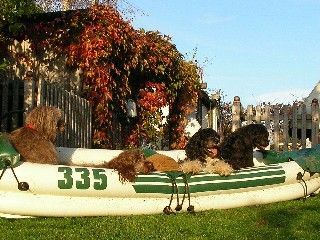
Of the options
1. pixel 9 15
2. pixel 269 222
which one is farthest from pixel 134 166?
pixel 9 15

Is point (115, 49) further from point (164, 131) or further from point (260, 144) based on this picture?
point (260, 144)

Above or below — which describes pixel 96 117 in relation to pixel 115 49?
below

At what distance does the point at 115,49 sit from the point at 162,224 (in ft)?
23.1

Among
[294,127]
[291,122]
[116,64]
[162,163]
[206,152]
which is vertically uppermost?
[116,64]

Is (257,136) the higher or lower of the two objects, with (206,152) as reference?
higher

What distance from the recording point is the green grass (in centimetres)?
575

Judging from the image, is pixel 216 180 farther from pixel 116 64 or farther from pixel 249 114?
pixel 249 114

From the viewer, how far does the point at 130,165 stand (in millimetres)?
7090

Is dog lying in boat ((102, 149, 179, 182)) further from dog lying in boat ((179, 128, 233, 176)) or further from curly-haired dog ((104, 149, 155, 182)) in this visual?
dog lying in boat ((179, 128, 233, 176))

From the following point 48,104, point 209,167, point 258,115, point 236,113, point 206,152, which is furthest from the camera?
point 236,113

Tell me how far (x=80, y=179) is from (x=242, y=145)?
2708mm

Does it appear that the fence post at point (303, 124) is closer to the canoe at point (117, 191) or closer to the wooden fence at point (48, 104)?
the wooden fence at point (48, 104)

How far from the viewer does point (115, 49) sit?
12852 millimetres

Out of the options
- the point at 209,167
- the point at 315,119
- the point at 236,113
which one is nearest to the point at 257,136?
the point at 209,167
